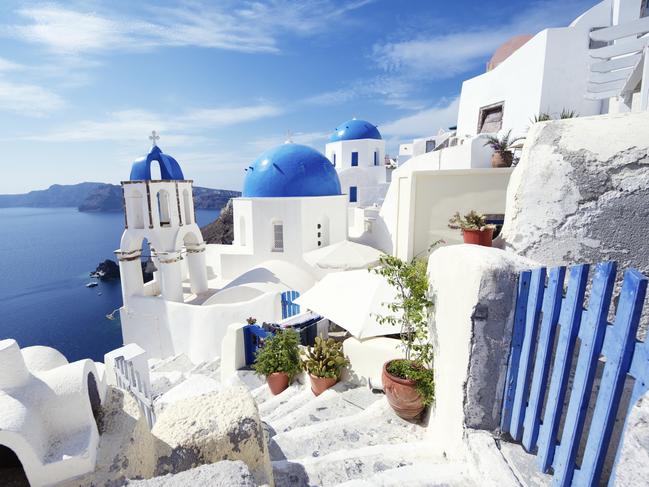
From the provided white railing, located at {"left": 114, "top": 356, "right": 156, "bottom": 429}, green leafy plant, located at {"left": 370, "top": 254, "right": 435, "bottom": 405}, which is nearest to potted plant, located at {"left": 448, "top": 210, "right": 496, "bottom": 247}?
green leafy plant, located at {"left": 370, "top": 254, "right": 435, "bottom": 405}

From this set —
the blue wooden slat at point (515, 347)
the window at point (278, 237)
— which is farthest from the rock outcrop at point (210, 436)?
the window at point (278, 237)

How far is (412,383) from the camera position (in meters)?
3.77

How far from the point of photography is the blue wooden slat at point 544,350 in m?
1.92

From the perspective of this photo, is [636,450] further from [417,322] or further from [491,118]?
[491,118]

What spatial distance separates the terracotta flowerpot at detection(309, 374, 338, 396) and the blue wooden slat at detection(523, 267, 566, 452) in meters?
3.54

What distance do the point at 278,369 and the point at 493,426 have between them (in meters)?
4.38

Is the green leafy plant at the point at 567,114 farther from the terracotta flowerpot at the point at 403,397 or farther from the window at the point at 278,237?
the terracotta flowerpot at the point at 403,397

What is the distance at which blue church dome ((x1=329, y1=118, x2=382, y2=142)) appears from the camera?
2942cm

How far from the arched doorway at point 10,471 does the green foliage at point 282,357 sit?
450cm

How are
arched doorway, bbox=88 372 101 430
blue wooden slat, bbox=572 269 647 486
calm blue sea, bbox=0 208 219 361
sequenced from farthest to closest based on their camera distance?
calm blue sea, bbox=0 208 219 361
arched doorway, bbox=88 372 101 430
blue wooden slat, bbox=572 269 647 486

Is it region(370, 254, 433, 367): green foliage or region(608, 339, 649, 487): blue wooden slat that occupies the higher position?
region(608, 339, 649, 487): blue wooden slat

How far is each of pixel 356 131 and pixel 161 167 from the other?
21.0 m

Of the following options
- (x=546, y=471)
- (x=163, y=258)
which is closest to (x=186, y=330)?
(x=163, y=258)

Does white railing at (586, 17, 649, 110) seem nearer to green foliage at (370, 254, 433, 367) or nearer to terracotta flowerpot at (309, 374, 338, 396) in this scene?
green foliage at (370, 254, 433, 367)
